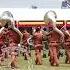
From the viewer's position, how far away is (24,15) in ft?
111

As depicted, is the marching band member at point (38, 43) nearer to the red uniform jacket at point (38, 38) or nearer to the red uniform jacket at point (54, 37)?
the red uniform jacket at point (38, 38)

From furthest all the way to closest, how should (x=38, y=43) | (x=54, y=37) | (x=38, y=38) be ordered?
(x=38, y=43)
(x=38, y=38)
(x=54, y=37)

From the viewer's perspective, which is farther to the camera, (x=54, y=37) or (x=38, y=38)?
(x=38, y=38)

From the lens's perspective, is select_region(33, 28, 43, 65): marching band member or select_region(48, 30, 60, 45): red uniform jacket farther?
select_region(33, 28, 43, 65): marching band member

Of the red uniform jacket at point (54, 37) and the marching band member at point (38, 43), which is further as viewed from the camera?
the marching band member at point (38, 43)

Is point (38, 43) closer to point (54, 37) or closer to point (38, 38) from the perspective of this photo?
point (38, 38)

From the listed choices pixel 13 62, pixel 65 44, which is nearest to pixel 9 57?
pixel 13 62

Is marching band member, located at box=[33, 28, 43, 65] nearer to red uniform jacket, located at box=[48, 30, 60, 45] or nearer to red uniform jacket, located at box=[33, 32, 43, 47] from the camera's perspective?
red uniform jacket, located at box=[33, 32, 43, 47]

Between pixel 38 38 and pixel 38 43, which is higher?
pixel 38 38

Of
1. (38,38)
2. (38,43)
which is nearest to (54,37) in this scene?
(38,38)

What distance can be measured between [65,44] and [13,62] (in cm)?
305

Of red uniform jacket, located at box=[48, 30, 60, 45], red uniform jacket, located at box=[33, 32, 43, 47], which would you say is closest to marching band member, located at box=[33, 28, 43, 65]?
red uniform jacket, located at box=[33, 32, 43, 47]

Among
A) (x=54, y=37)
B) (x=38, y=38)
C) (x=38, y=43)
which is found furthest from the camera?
(x=38, y=43)

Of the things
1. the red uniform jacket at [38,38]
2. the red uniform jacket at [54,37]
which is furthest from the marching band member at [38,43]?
the red uniform jacket at [54,37]
